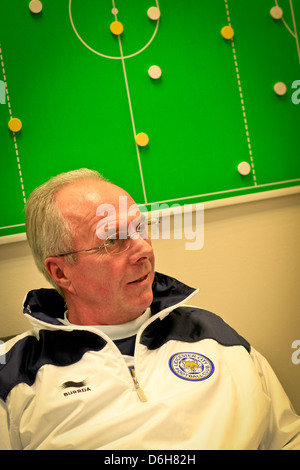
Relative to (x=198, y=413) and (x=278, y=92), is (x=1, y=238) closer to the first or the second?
(x=198, y=413)

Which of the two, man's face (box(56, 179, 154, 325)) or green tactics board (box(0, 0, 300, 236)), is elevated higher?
green tactics board (box(0, 0, 300, 236))

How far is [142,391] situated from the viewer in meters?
1.22

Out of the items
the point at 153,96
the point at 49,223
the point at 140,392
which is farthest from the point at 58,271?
the point at 153,96

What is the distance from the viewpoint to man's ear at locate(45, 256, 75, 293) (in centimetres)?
143

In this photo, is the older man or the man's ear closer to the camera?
the older man

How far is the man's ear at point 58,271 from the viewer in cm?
143

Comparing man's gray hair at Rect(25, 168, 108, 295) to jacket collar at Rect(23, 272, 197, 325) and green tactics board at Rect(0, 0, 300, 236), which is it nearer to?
jacket collar at Rect(23, 272, 197, 325)

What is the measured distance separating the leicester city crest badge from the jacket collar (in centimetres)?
17

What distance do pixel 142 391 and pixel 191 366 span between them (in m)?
0.16

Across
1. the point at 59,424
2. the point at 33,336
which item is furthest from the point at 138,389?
the point at 33,336

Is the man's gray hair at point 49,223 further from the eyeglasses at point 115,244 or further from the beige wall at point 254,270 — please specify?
the beige wall at point 254,270

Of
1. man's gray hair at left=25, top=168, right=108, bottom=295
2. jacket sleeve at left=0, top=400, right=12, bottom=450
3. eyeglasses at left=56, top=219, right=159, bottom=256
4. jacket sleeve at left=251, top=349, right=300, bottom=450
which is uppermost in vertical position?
man's gray hair at left=25, top=168, right=108, bottom=295

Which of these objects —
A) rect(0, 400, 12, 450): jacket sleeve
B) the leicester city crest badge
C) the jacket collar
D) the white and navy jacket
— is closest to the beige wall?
the jacket collar
